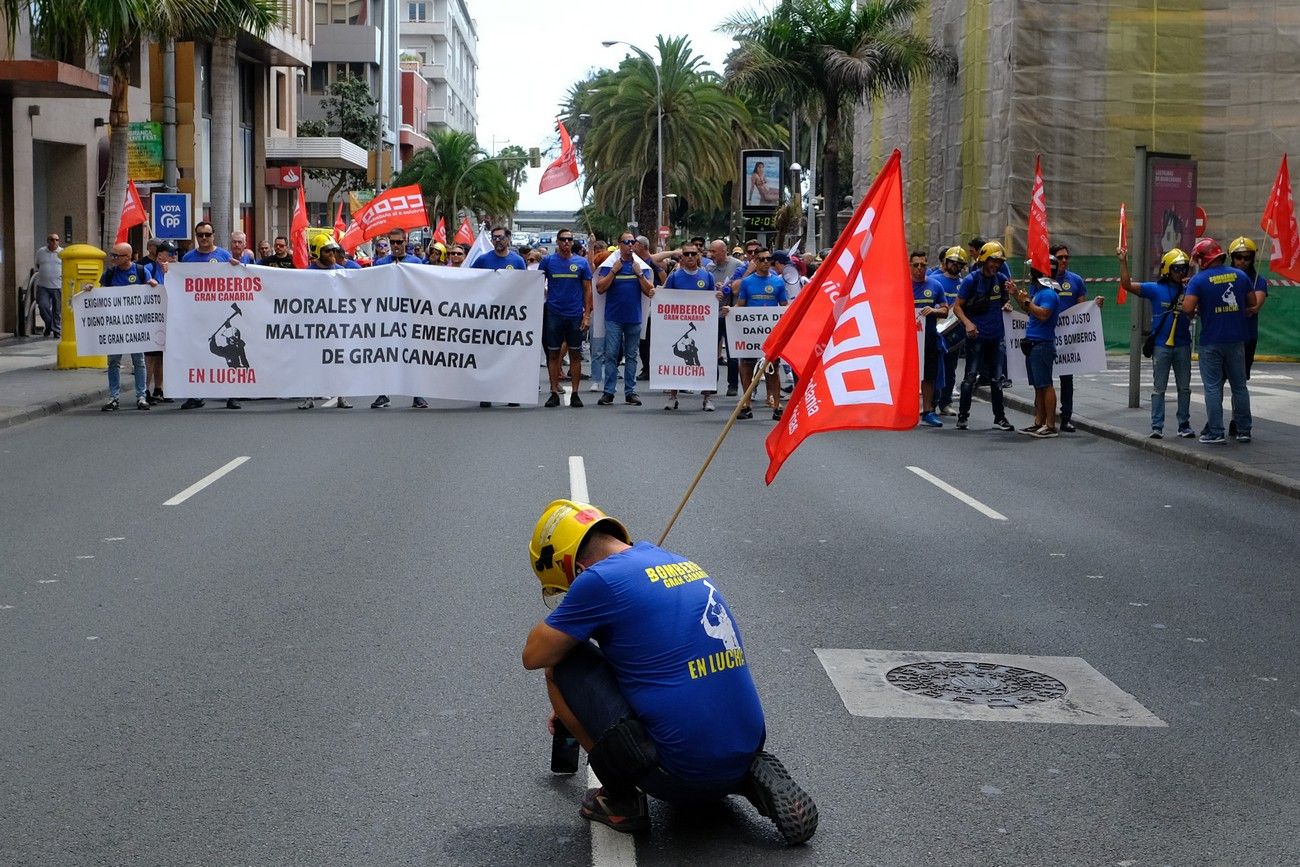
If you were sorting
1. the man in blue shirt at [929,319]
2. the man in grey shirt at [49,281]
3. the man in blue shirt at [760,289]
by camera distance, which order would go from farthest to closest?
the man in grey shirt at [49,281] → the man in blue shirt at [760,289] → the man in blue shirt at [929,319]

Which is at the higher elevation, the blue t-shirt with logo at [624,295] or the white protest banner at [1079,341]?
the blue t-shirt with logo at [624,295]

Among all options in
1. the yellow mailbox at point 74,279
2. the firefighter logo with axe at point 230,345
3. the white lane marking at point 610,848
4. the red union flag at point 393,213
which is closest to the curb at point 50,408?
the firefighter logo with axe at point 230,345

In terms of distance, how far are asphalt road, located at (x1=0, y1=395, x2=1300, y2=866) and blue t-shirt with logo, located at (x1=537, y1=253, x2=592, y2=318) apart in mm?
5160

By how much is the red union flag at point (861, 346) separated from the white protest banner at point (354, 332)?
12.9 meters

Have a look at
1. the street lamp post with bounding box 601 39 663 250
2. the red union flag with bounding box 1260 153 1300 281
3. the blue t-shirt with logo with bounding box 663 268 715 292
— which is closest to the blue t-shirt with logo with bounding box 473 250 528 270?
the blue t-shirt with logo with bounding box 663 268 715 292

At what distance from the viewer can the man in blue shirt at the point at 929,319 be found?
18609 millimetres

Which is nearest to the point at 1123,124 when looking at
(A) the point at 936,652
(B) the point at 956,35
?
(B) the point at 956,35

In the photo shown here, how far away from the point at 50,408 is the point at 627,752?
49.8 feet

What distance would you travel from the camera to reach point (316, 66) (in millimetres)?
88000

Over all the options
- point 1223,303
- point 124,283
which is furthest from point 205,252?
point 1223,303

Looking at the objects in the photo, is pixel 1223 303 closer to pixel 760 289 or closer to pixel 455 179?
pixel 760 289

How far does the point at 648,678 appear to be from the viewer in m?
4.90

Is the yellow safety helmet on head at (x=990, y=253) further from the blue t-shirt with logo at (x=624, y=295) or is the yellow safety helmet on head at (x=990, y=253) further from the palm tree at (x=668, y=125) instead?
the palm tree at (x=668, y=125)

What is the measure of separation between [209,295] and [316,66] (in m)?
72.3
